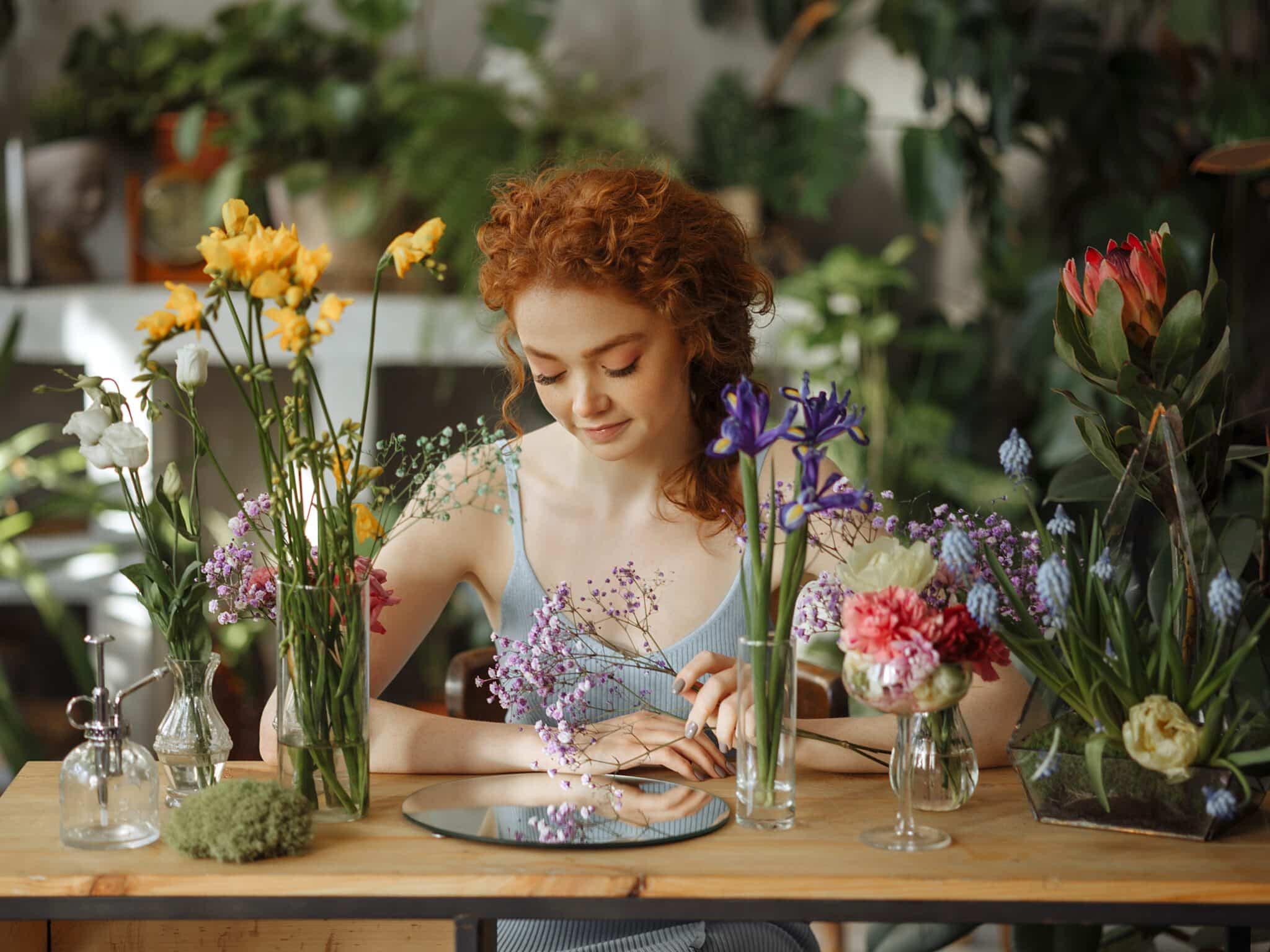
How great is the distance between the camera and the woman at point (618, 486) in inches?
53.6

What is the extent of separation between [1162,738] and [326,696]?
70cm

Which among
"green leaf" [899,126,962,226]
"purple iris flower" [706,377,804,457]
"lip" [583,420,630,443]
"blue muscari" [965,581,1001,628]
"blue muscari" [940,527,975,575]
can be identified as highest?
"green leaf" [899,126,962,226]

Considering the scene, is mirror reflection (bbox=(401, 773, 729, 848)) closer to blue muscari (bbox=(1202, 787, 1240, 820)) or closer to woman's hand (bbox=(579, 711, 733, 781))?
woman's hand (bbox=(579, 711, 733, 781))

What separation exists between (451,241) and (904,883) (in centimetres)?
241

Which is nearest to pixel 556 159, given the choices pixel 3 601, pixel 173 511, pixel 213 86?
pixel 213 86

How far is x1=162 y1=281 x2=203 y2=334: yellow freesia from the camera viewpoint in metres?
1.07

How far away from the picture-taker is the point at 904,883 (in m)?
1.03

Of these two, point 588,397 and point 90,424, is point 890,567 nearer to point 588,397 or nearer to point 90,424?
point 588,397

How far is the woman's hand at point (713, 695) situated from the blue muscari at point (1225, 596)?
400 millimetres

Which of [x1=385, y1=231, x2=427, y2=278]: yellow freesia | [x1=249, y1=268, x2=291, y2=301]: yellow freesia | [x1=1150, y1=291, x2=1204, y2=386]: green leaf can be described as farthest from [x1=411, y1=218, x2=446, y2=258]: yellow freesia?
[x1=1150, y1=291, x2=1204, y2=386]: green leaf

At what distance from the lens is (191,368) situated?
1180 mm

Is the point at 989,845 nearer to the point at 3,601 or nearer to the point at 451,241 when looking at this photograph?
the point at 451,241

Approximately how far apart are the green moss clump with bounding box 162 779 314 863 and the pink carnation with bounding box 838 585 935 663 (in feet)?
1.53

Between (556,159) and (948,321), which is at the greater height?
(556,159)
